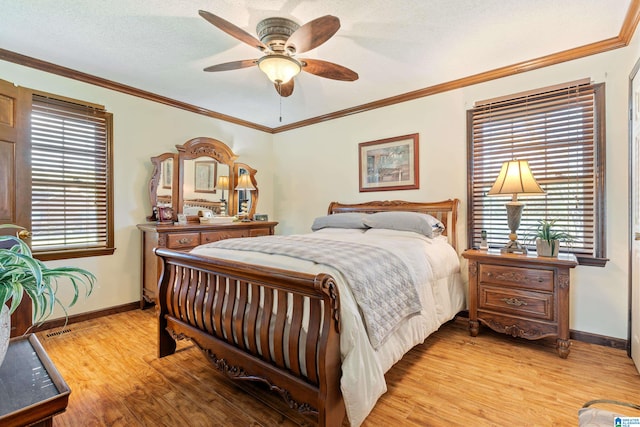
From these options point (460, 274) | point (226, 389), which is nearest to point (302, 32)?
point (226, 389)

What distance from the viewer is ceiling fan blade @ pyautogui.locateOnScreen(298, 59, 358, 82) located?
2.31 meters

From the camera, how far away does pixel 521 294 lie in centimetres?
244

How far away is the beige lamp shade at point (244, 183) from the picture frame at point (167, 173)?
3.19 ft

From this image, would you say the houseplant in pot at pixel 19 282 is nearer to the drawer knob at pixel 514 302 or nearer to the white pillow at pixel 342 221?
the white pillow at pixel 342 221

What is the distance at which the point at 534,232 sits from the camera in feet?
9.24

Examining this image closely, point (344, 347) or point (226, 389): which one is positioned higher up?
point (344, 347)

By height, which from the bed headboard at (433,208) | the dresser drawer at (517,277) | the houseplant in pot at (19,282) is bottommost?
the dresser drawer at (517,277)

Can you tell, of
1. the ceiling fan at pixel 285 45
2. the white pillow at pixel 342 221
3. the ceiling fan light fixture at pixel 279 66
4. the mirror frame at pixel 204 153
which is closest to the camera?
the ceiling fan at pixel 285 45

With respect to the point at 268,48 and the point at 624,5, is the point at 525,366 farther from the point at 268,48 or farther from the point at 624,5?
the point at 268,48

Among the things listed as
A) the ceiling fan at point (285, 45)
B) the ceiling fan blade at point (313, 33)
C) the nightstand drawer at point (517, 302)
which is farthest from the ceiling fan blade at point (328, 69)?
the nightstand drawer at point (517, 302)

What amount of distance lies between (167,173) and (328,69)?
2439 millimetres

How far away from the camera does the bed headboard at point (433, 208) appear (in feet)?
10.5

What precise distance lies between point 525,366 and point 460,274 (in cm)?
103

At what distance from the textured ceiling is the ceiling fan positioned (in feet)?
0.31
